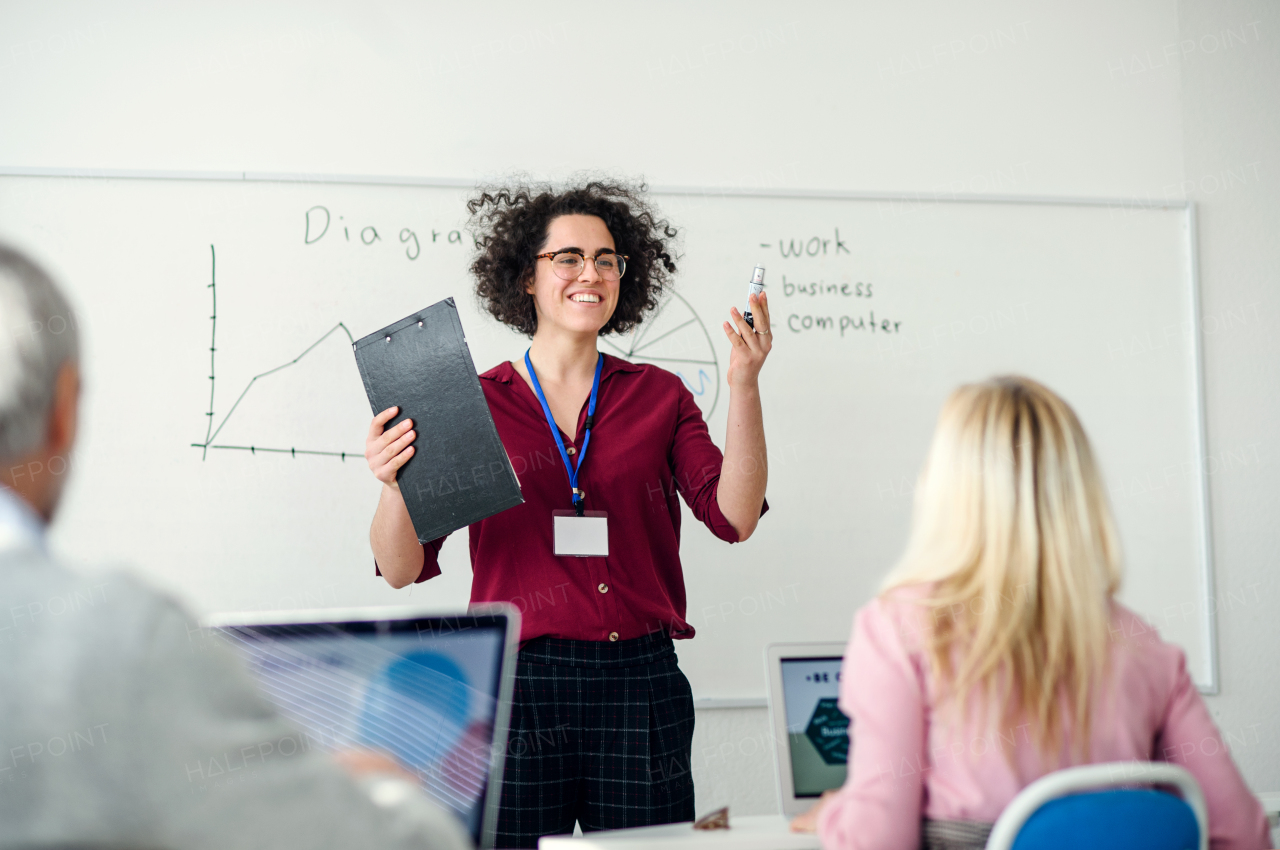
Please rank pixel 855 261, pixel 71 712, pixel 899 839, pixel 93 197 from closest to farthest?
pixel 71 712 < pixel 899 839 < pixel 93 197 < pixel 855 261

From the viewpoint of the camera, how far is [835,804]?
1105mm

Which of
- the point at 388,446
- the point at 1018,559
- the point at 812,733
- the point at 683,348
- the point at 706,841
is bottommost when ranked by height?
the point at 706,841

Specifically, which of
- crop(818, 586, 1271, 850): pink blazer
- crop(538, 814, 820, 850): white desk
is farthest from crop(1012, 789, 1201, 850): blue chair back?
crop(538, 814, 820, 850): white desk

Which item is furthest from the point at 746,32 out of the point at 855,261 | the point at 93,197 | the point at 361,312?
the point at 93,197

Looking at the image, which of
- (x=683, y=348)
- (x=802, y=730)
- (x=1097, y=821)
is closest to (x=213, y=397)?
(x=683, y=348)

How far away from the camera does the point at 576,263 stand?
196 cm

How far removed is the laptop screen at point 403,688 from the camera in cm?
81

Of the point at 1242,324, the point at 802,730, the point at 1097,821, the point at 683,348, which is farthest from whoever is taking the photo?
the point at 1242,324

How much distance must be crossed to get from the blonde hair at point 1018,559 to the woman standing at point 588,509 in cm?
69

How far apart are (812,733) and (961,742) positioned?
0.37 metres

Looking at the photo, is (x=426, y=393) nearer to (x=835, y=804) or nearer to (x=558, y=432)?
(x=558, y=432)

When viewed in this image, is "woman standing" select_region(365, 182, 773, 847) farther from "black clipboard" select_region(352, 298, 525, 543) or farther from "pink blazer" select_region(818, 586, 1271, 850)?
"pink blazer" select_region(818, 586, 1271, 850)

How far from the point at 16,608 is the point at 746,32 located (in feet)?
9.00

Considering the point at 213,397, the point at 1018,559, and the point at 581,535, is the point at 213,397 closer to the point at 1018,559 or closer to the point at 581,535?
the point at 581,535
